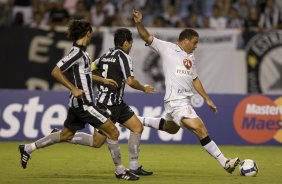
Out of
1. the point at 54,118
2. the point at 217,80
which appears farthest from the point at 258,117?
the point at 54,118

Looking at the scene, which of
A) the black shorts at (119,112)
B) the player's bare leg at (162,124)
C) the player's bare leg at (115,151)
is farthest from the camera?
the player's bare leg at (162,124)

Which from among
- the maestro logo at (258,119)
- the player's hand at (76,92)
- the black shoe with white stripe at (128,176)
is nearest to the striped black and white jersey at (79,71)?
the player's hand at (76,92)

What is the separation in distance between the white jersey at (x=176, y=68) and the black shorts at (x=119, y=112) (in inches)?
26.1

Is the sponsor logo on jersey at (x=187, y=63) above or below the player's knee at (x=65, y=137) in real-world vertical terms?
above

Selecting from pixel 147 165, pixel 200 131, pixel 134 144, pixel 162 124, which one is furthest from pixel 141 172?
pixel 147 165

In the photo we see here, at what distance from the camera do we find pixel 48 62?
60.6ft

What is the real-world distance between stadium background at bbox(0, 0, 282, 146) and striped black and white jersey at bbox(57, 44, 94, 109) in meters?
5.85

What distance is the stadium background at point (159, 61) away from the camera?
1619 centimetres

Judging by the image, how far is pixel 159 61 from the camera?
735 inches

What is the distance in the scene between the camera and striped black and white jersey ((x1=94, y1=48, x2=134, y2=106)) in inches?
421

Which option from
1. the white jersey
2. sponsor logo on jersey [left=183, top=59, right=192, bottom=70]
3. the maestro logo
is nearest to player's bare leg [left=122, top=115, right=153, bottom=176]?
the white jersey

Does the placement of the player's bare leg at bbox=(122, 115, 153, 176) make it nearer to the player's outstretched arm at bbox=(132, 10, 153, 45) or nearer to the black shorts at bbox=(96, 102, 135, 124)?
the black shorts at bbox=(96, 102, 135, 124)

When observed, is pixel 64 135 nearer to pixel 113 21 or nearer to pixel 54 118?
pixel 54 118

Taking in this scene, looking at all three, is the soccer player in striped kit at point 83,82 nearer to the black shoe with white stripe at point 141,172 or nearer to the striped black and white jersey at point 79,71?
the striped black and white jersey at point 79,71
